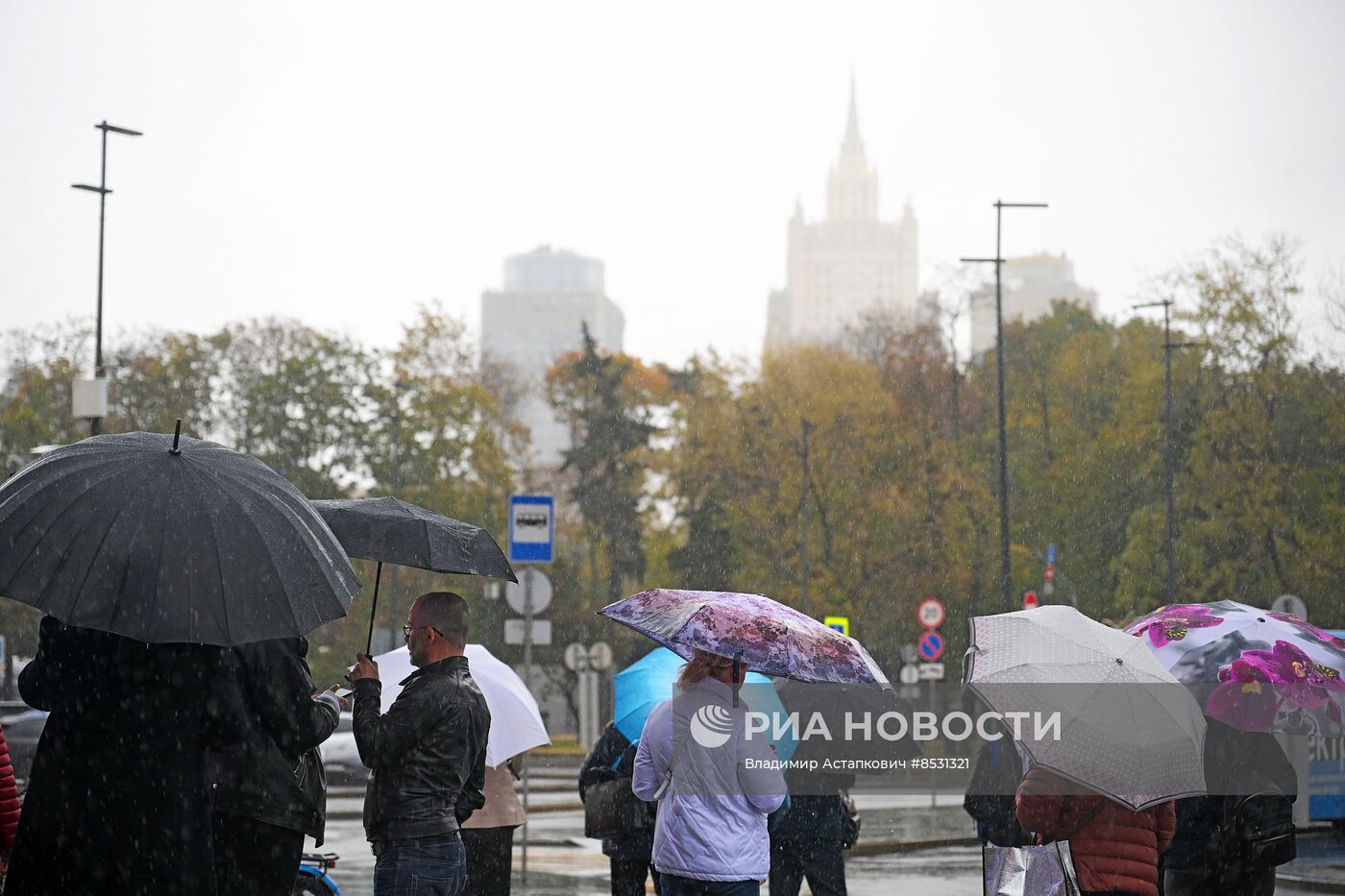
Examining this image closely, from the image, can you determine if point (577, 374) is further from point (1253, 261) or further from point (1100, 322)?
point (1253, 261)

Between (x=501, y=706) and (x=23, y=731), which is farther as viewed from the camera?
(x=23, y=731)

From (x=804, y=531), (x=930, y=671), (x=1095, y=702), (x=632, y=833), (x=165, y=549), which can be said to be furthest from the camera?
(x=804, y=531)

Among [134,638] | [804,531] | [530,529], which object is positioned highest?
[804,531]

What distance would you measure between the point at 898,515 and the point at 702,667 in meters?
41.9

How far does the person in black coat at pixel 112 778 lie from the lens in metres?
4.92

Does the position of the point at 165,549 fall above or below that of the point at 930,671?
above

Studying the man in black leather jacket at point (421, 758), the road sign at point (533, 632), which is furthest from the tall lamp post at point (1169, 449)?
the man in black leather jacket at point (421, 758)

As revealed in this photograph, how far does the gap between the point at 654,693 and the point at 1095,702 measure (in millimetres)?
2829

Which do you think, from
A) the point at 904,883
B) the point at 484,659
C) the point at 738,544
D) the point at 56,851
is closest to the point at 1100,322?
the point at 738,544

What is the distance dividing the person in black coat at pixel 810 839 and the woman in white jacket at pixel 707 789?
1882 millimetres

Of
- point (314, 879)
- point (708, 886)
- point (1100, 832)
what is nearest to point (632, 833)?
point (314, 879)

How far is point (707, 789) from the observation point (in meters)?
7.28

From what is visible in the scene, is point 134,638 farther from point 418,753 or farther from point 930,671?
point 930,671

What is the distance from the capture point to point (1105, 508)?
51469 mm
